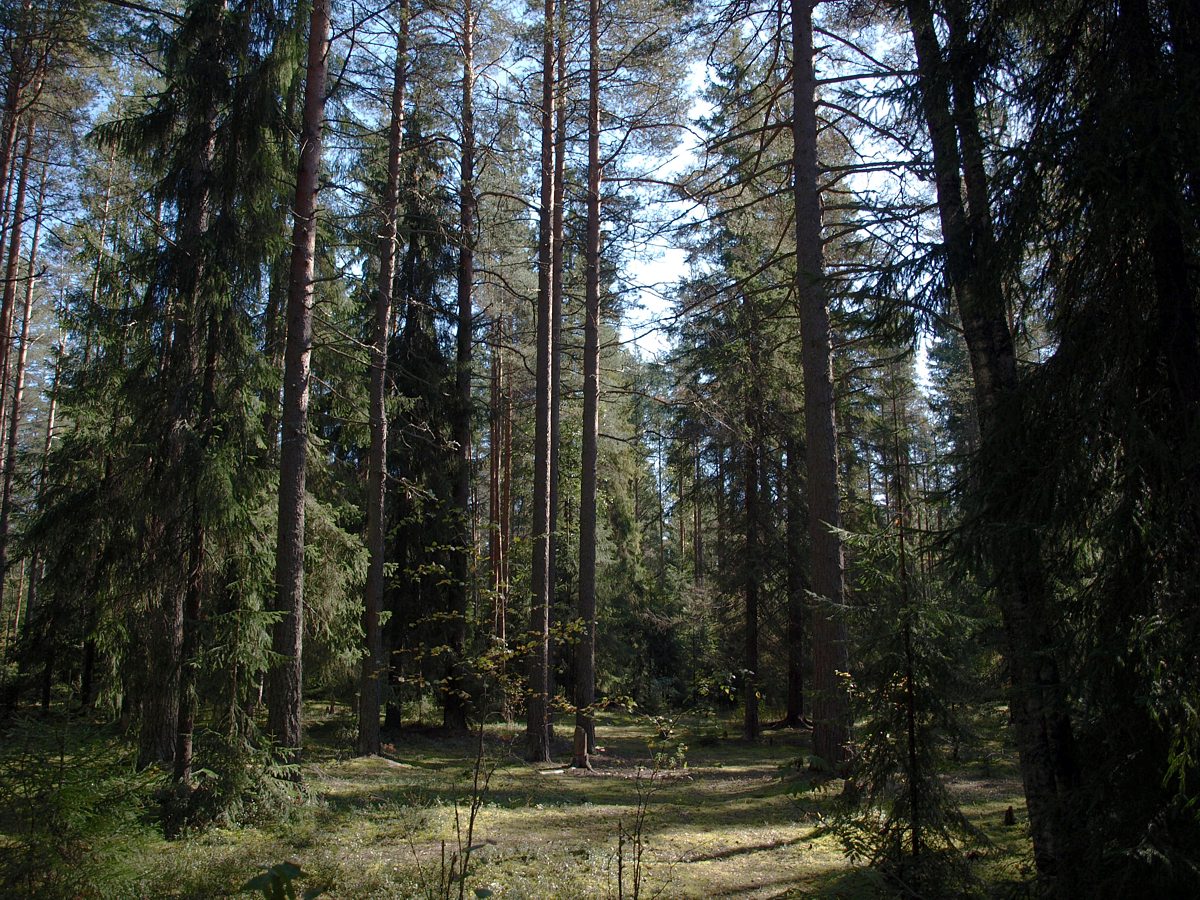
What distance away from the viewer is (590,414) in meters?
14.0

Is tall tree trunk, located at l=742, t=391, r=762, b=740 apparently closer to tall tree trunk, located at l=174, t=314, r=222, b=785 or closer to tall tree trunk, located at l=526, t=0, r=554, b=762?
tall tree trunk, located at l=526, t=0, r=554, b=762

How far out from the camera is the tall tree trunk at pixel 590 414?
1354 cm

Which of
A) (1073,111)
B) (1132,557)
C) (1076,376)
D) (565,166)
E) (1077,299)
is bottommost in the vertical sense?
(1132,557)

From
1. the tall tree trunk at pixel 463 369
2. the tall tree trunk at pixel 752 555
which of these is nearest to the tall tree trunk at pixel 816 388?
the tall tree trunk at pixel 463 369

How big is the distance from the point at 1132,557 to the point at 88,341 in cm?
1214

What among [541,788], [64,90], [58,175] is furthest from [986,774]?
[58,175]

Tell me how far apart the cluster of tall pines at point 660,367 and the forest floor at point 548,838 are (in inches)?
30.7

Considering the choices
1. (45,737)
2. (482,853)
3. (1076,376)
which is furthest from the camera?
(482,853)

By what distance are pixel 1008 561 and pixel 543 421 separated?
31.6 feet

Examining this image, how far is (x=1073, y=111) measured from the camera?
170 inches

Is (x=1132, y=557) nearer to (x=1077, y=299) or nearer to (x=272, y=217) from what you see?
(x=1077, y=299)

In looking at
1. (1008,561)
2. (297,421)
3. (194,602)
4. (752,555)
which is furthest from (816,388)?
(752,555)

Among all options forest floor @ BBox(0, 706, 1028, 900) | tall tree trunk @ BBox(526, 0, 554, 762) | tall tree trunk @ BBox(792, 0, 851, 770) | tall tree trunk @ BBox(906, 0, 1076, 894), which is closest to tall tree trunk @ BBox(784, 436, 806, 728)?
forest floor @ BBox(0, 706, 1028, 900)

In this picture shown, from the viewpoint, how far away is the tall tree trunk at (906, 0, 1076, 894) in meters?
4.41
